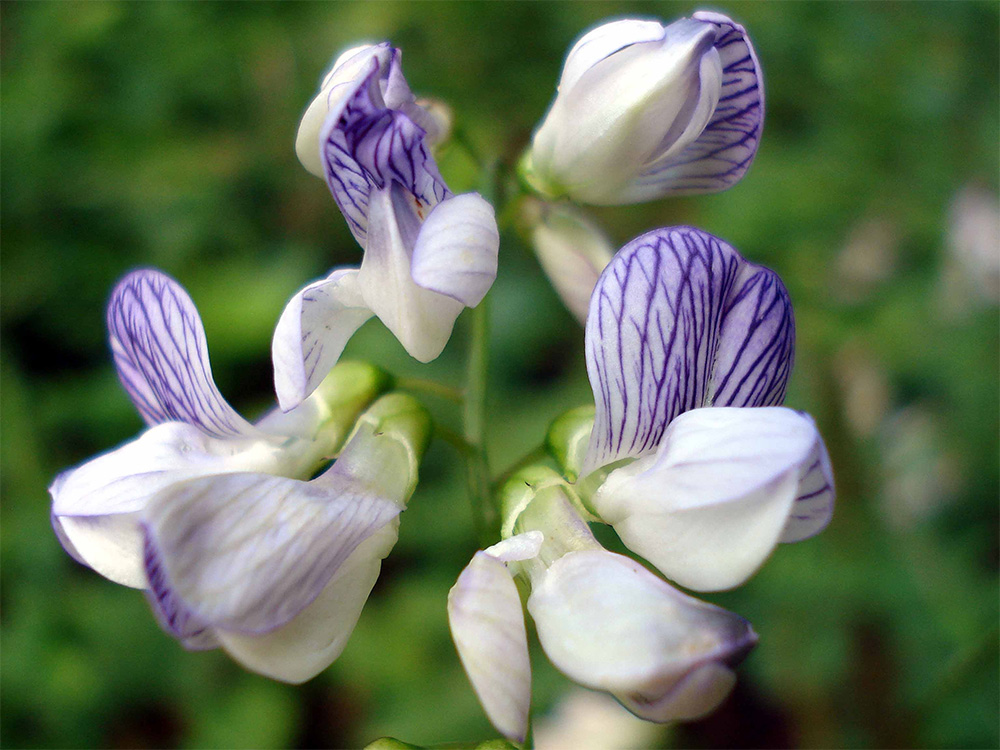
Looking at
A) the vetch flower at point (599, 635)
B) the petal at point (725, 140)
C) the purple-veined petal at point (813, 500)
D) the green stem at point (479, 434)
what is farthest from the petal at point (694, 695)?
the petal at point (725, 140)

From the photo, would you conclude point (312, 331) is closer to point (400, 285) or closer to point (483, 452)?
point (400, 285)

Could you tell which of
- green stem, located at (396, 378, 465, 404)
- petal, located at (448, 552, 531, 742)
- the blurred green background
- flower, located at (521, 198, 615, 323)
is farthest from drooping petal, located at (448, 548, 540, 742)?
the blurred green background

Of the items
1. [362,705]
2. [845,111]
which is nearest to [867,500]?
[845,111]

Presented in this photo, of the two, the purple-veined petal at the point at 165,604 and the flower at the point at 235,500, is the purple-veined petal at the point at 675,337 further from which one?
the purple-veined petal at the point at 165,604

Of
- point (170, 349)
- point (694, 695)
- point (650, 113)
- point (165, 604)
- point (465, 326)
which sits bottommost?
point (465, 326)

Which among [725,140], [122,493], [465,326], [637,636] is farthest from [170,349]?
[465,326]

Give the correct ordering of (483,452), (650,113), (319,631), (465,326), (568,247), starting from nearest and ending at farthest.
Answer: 1. (319,631)
2. (650,113)
3. (483,452)
4. (568,247)
5. (465,326)
